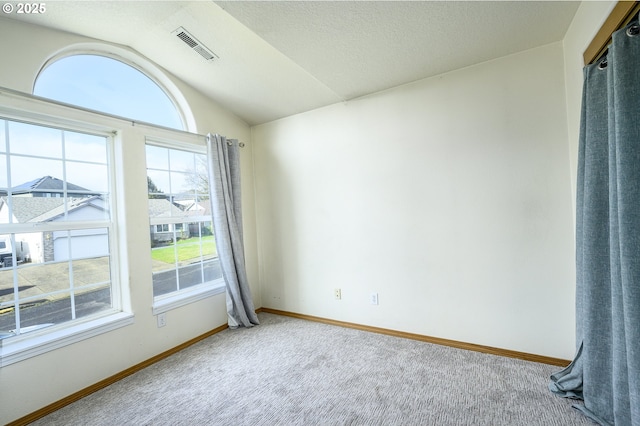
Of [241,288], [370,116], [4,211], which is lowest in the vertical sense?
[241,288]

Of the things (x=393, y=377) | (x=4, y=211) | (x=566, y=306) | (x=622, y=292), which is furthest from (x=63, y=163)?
(x=566, y=306)

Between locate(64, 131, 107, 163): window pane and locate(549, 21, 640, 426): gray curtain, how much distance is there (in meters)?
3.24

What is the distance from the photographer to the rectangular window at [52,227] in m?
1.80

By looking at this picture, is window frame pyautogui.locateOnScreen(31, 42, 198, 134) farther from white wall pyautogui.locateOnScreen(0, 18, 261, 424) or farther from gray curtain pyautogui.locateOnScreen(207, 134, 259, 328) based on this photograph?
gray curtain pyautogui.locateOnScreen(207, 134, 259, 328)

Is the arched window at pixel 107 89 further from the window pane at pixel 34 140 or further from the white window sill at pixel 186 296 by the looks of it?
the white window sill at pixel 186 296

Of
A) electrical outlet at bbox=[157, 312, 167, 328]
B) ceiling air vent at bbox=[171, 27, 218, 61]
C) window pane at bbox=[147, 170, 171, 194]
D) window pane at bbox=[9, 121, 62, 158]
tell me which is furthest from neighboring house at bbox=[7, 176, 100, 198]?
ceiling air vent at bbox=[171, 27, 218, 61]

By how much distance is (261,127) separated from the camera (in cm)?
340

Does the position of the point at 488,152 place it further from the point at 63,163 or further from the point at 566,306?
the point at 63,163

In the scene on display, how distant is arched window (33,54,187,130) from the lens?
201 centimetres

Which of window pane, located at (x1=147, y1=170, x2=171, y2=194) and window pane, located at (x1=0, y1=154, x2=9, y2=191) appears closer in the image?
window pane, located at (x1=0, y1=154, x2=9, y2=191)

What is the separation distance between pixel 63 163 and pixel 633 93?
3.31 m

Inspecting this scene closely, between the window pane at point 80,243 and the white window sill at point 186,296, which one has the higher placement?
the window pane at point 80,243

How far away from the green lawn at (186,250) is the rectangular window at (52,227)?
395 millimetres

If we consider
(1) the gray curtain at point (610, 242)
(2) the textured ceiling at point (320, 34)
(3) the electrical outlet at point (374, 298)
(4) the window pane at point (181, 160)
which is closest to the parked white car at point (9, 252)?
(4) the window pane at point (181, 160)
